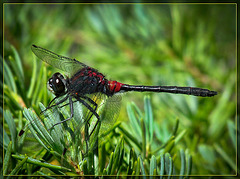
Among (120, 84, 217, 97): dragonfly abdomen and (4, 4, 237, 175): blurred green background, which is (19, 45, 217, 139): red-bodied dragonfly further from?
(4, 4, 237, 175): blurred green background

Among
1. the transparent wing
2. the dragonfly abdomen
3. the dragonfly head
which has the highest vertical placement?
the transparent wing

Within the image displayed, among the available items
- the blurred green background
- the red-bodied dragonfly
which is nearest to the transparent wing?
the red-bodied dragonfly

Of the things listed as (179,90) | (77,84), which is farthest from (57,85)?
(179,90)

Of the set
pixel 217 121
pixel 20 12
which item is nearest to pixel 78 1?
pixel 20 12

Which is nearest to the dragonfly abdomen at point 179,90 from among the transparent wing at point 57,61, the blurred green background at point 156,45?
the blurred green background at point 156,45

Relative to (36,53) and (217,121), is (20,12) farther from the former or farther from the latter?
(217,121)

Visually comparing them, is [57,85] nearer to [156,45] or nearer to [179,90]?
[179,90]
